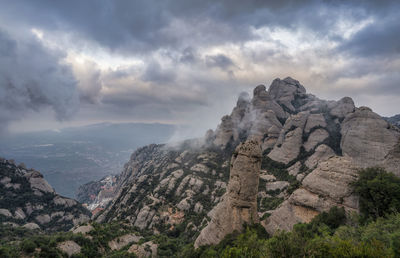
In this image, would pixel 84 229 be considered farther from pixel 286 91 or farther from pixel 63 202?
pixel 286 91

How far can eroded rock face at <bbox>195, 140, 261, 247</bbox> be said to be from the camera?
27.6 metres

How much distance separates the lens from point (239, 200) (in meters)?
27.9

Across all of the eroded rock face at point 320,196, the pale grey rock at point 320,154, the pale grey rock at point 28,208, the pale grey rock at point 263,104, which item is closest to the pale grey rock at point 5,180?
the pale grey rock at point 28,208

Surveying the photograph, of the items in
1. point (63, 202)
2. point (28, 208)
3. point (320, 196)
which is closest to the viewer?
point (320, 196)

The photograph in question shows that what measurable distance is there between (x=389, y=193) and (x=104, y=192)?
20791 centimetres

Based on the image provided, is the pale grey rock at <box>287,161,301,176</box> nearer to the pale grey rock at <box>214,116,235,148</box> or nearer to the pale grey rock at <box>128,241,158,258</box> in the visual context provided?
the pale grey rock at <box>214,116,235,148</box>

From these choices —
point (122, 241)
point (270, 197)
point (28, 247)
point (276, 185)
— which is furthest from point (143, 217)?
point (276, 185)

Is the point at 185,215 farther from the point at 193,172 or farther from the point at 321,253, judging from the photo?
the point at 321,253

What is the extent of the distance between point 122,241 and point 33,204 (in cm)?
6978

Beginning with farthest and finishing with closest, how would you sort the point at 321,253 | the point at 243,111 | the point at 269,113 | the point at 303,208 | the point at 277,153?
the point at 243,111 → the point at 269,113 → the point at 277,153 → the point at 303,208 → the point at 321,253

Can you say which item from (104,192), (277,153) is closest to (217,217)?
(277,153)

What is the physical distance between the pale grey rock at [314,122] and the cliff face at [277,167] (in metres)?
0.34

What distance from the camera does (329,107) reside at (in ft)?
282

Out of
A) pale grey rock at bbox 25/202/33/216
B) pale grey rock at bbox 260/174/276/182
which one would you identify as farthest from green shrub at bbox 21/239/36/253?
pale grey rock at bbox 25/202/33/216
